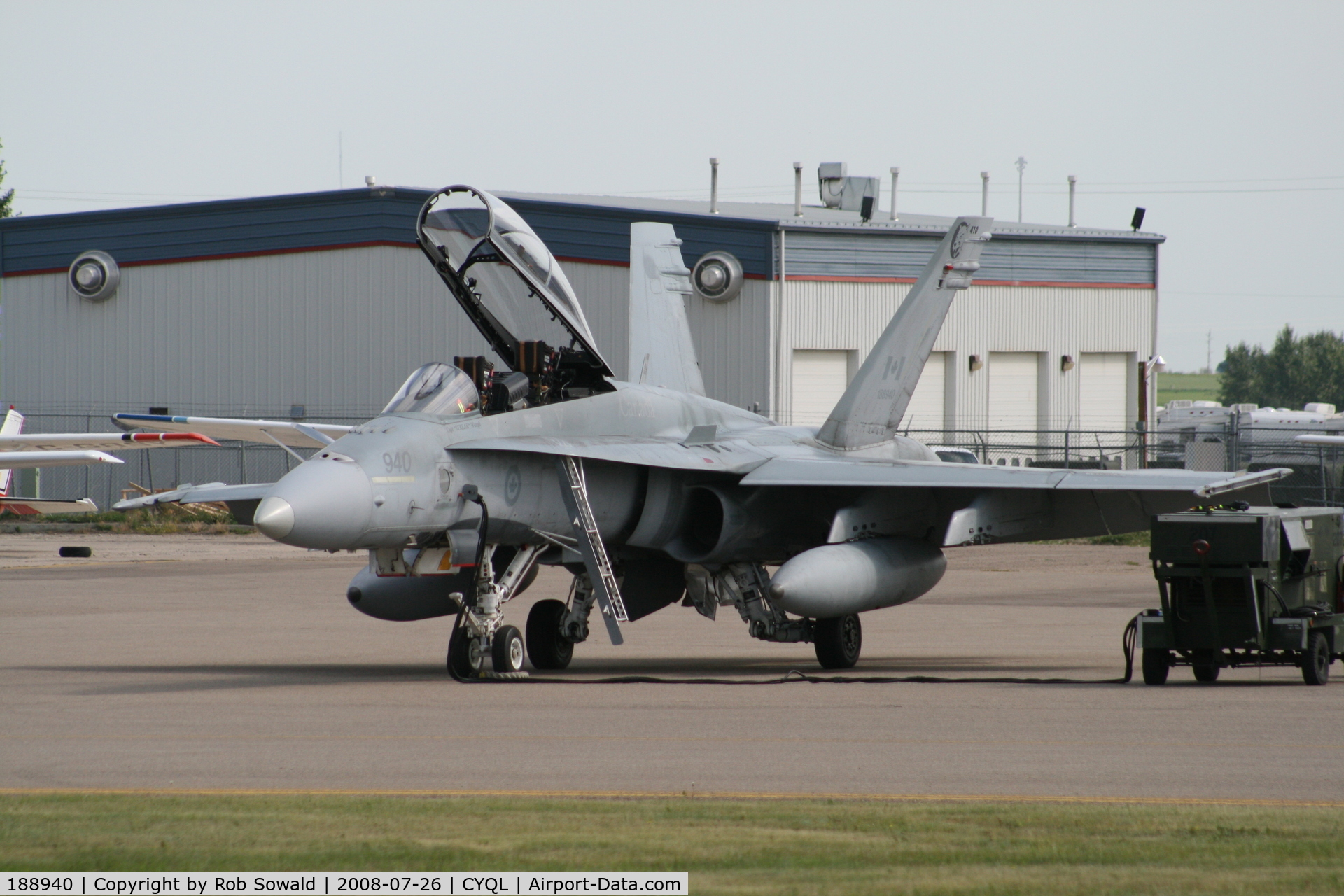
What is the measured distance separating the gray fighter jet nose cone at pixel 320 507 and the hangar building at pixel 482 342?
1030 inches

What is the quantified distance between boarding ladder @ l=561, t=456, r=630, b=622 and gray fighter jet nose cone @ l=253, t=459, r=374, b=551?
2175 millimetres

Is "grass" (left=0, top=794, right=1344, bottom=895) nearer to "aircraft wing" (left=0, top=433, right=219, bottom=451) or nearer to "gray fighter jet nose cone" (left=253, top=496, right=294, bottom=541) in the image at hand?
"gray fighter jet nose cone" (left=253, top=496, right=294, bottom=541)

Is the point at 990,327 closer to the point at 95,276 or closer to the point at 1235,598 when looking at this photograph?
the point at 95,276

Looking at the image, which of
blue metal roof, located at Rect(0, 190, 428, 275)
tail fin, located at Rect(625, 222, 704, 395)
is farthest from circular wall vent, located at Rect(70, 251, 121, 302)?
tail fin, located at Rect(625, 222, 704, 395)

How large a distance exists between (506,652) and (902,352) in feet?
19.5

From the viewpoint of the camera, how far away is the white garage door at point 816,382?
37.7 meters

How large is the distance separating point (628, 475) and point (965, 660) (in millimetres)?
3887

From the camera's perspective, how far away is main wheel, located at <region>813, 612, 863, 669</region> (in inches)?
578

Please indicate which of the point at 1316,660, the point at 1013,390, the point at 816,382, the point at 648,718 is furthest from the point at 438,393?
the point at 1013,390

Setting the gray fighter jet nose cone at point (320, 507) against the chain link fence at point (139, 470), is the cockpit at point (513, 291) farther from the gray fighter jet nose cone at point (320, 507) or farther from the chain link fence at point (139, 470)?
the chain link fence at point (139, 470)

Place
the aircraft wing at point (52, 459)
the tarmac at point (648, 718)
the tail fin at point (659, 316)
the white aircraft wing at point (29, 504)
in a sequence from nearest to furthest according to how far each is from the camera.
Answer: the tarmac at point (648, 718) < the tail fin at point (659, 316) < the aircraft wing at point (52, 459) < the white aircraft wing at point (29, 504)

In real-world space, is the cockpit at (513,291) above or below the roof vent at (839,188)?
below

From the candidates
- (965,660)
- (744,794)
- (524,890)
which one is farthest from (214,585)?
(524,890)

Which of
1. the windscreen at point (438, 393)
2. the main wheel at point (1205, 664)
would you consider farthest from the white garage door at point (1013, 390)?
the windscreen at point (438, 393)
